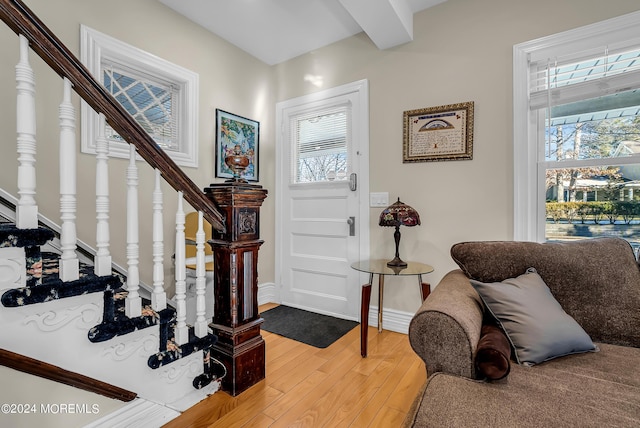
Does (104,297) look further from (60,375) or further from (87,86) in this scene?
(87,86)

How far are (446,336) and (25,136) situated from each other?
63.3 inches

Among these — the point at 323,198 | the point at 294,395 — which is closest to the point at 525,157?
the point at 323,198

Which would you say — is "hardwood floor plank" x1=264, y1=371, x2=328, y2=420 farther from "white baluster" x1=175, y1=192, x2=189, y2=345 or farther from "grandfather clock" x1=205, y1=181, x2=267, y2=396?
"white baluster" x1=175, y1=192, x2=189, y2=345

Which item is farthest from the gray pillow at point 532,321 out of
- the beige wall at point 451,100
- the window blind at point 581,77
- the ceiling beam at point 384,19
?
the ceiling beam at point 384,19

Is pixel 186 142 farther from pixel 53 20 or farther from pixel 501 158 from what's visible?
pixel 501 158

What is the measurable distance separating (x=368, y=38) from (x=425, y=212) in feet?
5.42

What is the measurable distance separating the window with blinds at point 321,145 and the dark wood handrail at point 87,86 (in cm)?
164

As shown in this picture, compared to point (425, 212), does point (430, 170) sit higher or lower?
higher

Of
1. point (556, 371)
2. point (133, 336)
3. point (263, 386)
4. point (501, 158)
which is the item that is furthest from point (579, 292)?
point (133, 336)

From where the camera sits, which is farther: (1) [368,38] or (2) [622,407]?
(1) [368,38]

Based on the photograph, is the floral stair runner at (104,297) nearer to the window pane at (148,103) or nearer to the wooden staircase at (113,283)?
the wooden staircase at (113,283)

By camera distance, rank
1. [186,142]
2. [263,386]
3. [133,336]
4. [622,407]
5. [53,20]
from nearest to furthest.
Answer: [622,407]
[133,336]
[263,386]
[53,20]
[186,142]

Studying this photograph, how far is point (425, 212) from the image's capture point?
2.46m

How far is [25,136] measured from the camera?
40.6 inches
